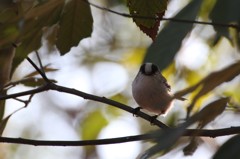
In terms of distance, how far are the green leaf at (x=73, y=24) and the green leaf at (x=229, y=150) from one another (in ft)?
1.41

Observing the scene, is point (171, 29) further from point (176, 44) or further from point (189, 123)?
point (189, 123)

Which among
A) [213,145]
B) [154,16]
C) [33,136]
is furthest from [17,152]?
[154,16]

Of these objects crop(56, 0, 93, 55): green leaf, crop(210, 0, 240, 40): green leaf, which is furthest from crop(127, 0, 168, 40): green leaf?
crop(210, 0, 240, 40): green leaf

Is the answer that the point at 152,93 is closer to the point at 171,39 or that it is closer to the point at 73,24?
the point at 73,24

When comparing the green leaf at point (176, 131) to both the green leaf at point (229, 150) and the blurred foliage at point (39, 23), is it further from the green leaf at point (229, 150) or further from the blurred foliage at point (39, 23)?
the blurred foliage at point (39, 23)

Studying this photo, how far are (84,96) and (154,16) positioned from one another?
0.93 ft

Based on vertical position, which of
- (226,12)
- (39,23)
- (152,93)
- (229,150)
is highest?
(152,93)

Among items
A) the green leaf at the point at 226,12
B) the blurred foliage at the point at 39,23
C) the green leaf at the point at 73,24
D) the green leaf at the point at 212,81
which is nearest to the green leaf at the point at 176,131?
the green leaf at the point at 212,81

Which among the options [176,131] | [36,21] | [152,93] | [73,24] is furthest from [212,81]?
[152,93]

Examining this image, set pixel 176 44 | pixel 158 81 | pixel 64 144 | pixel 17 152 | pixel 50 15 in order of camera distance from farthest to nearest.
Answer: pixel 17 152 < pixel 158 81 < pixel 64 144 < pixel 50 15 < pixel 176 44

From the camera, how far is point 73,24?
40.3 inches

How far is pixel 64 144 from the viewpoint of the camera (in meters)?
1.13

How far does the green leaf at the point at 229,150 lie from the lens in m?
0.67

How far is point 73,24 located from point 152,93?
1.43 metres
